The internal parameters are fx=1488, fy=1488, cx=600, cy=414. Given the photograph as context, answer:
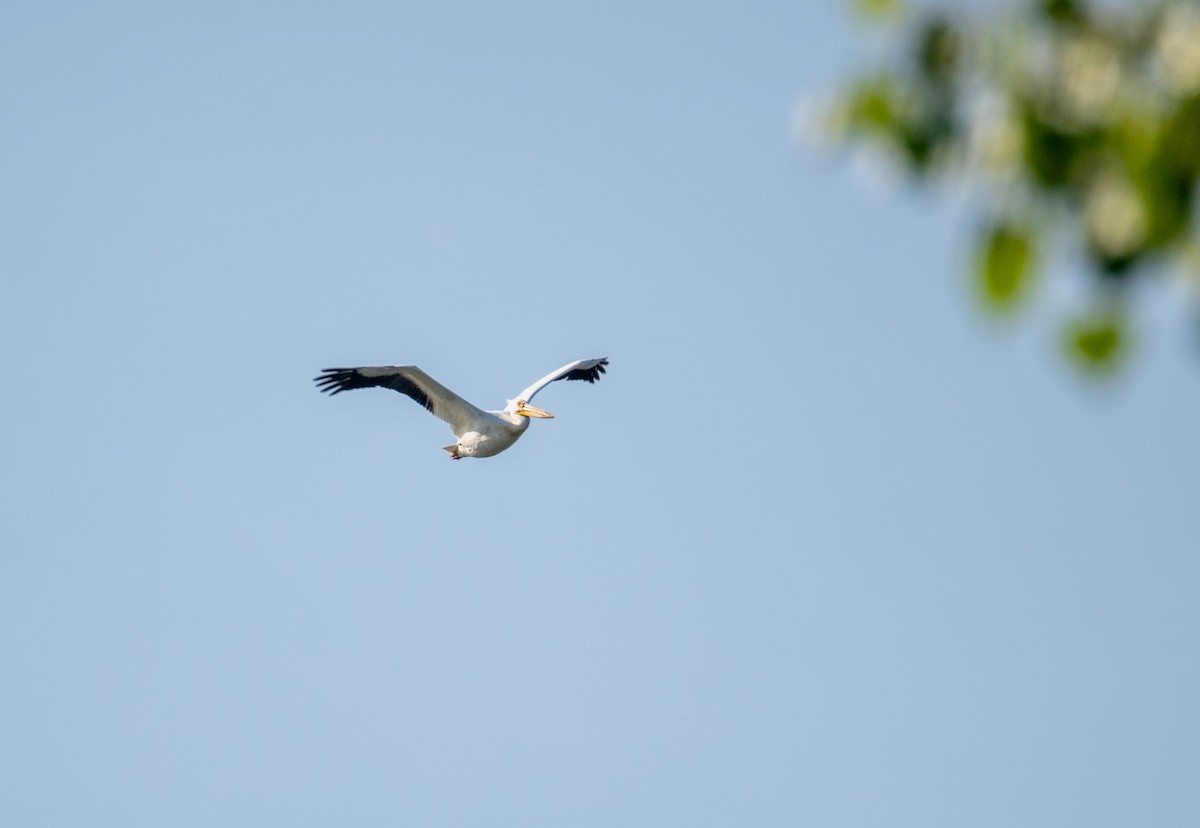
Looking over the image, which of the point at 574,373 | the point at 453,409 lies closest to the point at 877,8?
the point at 453,409

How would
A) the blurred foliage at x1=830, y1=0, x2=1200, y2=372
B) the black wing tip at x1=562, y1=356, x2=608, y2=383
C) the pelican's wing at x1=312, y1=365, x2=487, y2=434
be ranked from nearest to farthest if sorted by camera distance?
the blurred foliage at x1=830, y1=0, x2=1200, y2=372, the pelican's wing at x1=312, y1=365, x2=487, y2=434, the black wing tip at x1=562, y1=356, x2=608, y2=383

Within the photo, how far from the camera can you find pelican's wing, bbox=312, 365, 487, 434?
19922 millimetres

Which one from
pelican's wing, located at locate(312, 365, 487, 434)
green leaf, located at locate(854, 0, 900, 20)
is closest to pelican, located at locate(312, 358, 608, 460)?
pelican's wing, located at locate(312, 365, 487, 434)

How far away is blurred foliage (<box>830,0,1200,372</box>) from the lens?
204cm

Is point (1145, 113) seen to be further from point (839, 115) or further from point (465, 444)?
point (465, 444)

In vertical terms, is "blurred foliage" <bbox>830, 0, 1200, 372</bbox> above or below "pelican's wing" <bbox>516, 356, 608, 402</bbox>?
below

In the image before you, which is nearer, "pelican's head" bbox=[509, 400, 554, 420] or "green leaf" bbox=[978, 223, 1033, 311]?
"green leaf" bbox=[978, 223, 1033, 311]

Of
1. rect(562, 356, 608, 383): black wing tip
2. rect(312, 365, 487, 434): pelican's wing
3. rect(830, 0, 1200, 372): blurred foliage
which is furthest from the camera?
rect(562, 356, 608, 383): black wing tip

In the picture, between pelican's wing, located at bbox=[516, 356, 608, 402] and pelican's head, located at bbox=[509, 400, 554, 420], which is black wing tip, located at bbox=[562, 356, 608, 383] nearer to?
pelican's wing, located at bbox=[516, 356, 608, 402]

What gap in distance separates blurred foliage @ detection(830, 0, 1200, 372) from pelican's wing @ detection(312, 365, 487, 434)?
17.7 m

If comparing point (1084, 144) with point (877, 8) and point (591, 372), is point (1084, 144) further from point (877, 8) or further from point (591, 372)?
point (591, 372)

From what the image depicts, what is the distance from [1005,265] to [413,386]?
1839 centimetres

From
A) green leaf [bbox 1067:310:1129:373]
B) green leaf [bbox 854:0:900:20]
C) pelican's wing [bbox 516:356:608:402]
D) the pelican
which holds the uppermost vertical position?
pelican's wing [bbox 516:356:608:402]

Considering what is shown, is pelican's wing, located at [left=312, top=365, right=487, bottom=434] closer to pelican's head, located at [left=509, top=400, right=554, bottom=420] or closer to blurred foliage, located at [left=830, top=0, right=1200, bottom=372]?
pelican's head, located at [left=509, top=400, right=554, bottom=420]
